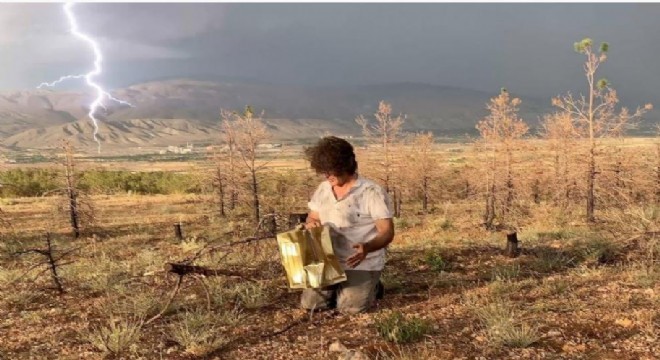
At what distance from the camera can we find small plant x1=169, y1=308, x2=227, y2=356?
15.0 ft

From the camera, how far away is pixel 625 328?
15.3 feet

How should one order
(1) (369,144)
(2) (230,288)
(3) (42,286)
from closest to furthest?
(2) (230,288), (3) (42,286), (1) (369,144)

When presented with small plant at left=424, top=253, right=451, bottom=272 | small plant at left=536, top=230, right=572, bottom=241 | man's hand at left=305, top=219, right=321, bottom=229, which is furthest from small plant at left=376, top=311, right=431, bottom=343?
small plant at left=536, top=230, right=572, bottom=241

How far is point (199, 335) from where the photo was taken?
15.6 ft

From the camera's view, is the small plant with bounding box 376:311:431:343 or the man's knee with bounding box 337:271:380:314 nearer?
the small plant with bounding box 376:311:431:343

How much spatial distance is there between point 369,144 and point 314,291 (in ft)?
100

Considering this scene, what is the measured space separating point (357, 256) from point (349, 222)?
0.44m

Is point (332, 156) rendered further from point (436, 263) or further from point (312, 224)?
point (436, 263)

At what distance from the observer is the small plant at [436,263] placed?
7.86 m

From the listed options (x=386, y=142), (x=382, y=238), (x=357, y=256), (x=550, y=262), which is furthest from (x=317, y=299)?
(x=386, y=142)

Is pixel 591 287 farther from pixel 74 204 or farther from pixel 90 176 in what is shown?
pixel 90 176

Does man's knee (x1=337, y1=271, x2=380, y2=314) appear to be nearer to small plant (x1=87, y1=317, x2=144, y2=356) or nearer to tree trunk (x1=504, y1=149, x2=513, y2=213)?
small plant (x1=87, y1=317, x2=144, y2=356)

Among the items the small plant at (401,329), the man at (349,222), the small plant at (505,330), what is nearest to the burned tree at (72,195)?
the man at (349,222)

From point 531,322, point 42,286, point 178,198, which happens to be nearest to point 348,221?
point 531,322
